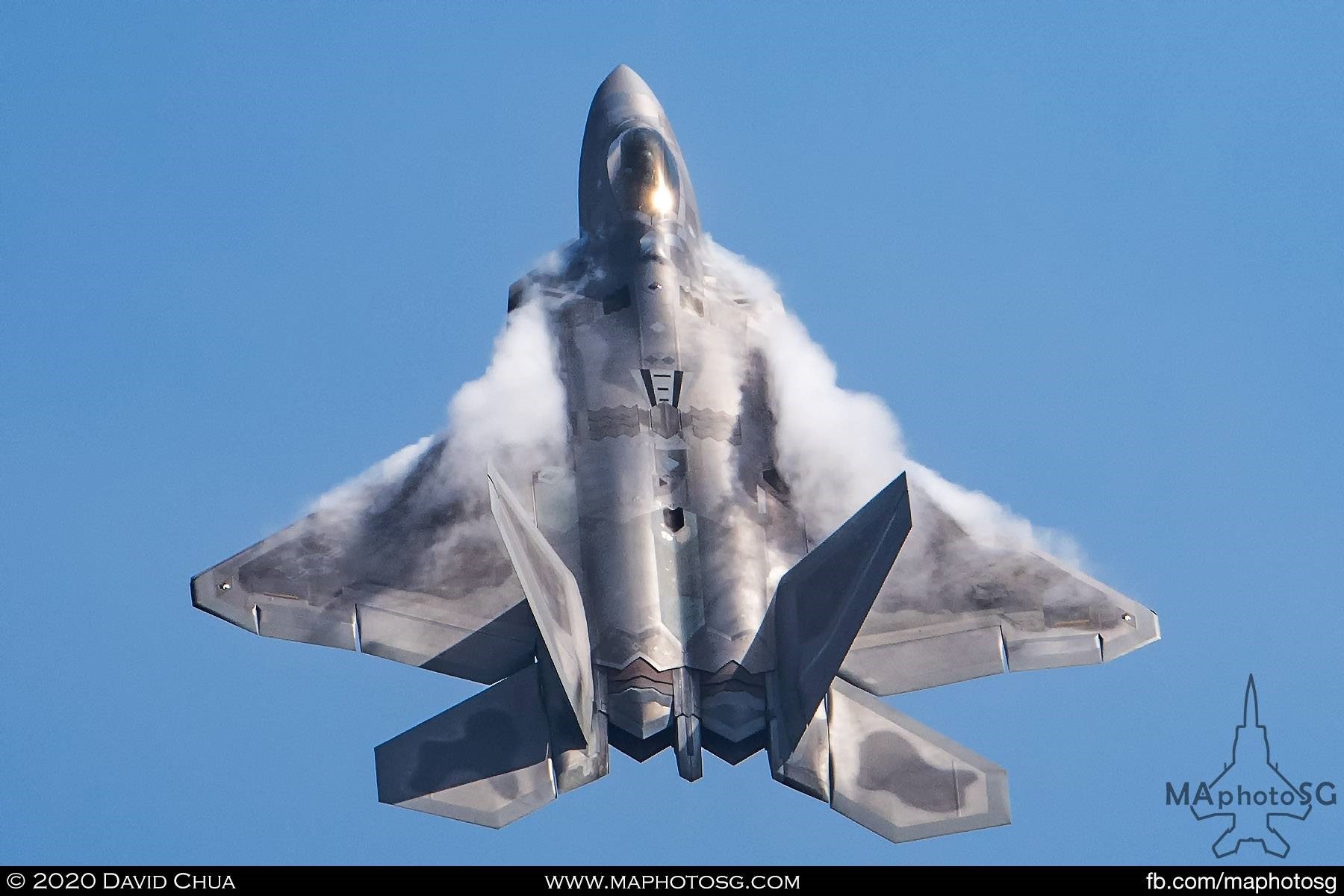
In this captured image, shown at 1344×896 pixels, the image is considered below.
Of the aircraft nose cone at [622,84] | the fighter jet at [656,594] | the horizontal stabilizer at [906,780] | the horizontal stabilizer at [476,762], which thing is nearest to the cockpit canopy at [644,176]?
the fighter jet at [656,594]

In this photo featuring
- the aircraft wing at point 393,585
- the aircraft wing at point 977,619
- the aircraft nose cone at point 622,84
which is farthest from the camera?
the aircraft nose cone at point 622,84

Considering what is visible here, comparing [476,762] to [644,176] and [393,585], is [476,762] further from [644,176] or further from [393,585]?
[644,176]

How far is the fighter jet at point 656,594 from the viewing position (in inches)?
1147

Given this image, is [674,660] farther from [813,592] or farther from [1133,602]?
[1133,602]

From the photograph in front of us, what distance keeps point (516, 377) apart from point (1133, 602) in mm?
9146

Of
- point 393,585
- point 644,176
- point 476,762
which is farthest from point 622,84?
point 476,762

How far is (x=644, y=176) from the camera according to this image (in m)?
36.4

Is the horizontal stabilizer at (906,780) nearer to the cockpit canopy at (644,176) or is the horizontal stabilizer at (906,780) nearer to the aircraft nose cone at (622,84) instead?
the cockpit canopy at (644,176)

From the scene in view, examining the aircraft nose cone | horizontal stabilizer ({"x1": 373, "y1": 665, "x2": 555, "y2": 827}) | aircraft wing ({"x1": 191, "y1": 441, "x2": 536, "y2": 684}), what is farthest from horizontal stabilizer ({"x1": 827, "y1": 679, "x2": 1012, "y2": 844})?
the aircraft nose cone

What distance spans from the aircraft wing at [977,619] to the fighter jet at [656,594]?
0.04 metres

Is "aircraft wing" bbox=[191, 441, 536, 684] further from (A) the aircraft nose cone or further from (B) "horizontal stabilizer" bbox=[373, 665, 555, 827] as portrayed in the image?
(A) the aircraft nose cone

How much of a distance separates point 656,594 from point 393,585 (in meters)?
3.76

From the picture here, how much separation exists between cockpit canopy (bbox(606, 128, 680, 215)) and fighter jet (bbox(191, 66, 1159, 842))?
387 mm

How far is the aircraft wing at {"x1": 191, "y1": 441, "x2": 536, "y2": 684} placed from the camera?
31.1 m
